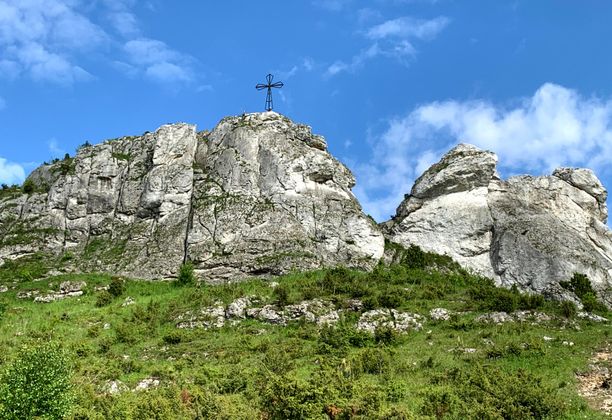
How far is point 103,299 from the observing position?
1858 inches

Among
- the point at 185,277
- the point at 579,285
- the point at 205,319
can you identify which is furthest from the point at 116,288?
the point at 579,285

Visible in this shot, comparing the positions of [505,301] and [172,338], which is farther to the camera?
[505,301]

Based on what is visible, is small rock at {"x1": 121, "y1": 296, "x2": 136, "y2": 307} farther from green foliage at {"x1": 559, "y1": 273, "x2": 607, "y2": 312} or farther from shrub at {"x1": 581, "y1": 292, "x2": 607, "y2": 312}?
green foliage at {"x1": 559, "y1": 273, "x2": 607, "y2": 312}

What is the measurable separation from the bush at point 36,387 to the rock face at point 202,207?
93.7 feet

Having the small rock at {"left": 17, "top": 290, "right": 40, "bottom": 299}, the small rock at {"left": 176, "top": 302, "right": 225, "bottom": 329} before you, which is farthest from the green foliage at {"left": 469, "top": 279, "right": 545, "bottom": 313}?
the small rock at {"left": 17, "top": 290, "right": 40, "bottom": 299}

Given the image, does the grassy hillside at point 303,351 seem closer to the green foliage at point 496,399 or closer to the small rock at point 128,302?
the green foliage at point 496,399

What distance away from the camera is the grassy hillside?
2344cm

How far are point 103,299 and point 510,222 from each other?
134ft

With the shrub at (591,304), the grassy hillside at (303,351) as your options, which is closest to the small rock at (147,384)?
the grassy hillside at (303,351)

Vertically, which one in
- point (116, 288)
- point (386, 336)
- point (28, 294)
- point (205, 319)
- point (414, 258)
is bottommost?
point (386, 336)

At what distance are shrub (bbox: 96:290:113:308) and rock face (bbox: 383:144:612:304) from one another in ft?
102

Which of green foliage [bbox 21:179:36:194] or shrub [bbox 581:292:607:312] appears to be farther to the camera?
green foliage [bbox 21:179:36:194]

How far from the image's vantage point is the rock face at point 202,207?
186 ft

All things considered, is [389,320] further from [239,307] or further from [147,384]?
[147,384]
